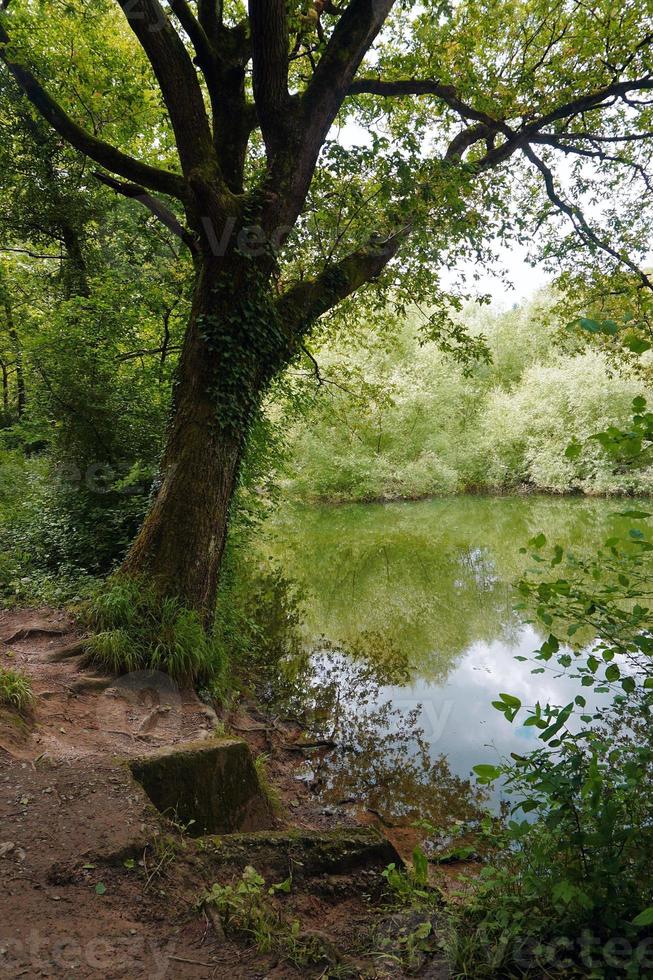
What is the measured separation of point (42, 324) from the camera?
8.49 meters

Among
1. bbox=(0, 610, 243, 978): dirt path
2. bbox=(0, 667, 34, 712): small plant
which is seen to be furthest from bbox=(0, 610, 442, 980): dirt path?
bbox=(0, 667, 34, 712): small plant

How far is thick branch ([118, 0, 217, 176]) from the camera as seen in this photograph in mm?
4664

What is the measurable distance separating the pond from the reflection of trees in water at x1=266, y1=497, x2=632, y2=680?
1.3 inches

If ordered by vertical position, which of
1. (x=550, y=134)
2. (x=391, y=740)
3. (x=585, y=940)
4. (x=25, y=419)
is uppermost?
(x=550, y=134)

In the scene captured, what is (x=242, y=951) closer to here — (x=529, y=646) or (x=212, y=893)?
(x=212, y=893)

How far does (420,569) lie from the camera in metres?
12.4

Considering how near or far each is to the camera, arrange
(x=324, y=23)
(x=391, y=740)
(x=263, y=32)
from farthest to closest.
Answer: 1. (x=324, y=23)
2. (x=391, y=740)
3. (x=263, y=32)

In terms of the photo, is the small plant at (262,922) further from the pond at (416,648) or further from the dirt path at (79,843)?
the pond at (416,648)

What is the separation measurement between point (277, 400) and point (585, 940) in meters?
7.24

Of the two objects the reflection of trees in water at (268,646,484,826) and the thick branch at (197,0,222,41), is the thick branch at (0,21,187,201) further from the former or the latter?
the reflection of trees in water at (268,646,484,826)

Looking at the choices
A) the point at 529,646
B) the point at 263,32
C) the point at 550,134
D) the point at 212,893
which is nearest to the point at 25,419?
the point at 263,32

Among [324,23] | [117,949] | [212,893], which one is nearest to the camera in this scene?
[117,949]

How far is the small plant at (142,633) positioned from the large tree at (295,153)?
191 mm

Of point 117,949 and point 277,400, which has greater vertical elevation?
point 277,400
